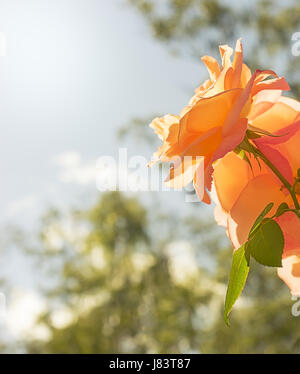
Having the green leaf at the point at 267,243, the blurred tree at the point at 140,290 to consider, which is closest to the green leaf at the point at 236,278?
the green leaf at the point at 267,243

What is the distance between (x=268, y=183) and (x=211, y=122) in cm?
3

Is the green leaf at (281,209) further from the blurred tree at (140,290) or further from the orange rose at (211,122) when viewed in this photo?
the blurred tree at (140,290)

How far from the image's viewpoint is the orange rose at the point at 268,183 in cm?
16

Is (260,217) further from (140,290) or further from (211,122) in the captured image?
(140,290)

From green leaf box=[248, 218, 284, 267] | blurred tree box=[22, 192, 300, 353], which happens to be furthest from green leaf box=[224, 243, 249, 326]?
blurred tree box=[22, 192, 300, 353]

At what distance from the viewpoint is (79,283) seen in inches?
222

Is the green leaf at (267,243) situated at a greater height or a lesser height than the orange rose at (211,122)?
lesser

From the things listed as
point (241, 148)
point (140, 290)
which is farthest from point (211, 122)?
point (140, 290)

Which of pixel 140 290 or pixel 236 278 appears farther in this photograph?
pixel 140 290

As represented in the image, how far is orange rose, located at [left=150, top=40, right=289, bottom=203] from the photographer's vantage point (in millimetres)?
148

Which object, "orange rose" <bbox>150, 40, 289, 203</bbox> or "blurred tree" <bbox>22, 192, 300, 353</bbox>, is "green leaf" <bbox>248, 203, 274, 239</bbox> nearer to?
"orange rose" <bbox>150, 40, 289, 203</bbox>

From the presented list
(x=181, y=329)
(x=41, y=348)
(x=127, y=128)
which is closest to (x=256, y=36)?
(x=127, y=128)

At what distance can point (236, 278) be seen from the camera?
0.16 meters

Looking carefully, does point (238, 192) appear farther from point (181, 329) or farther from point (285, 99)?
point (181, 329)
